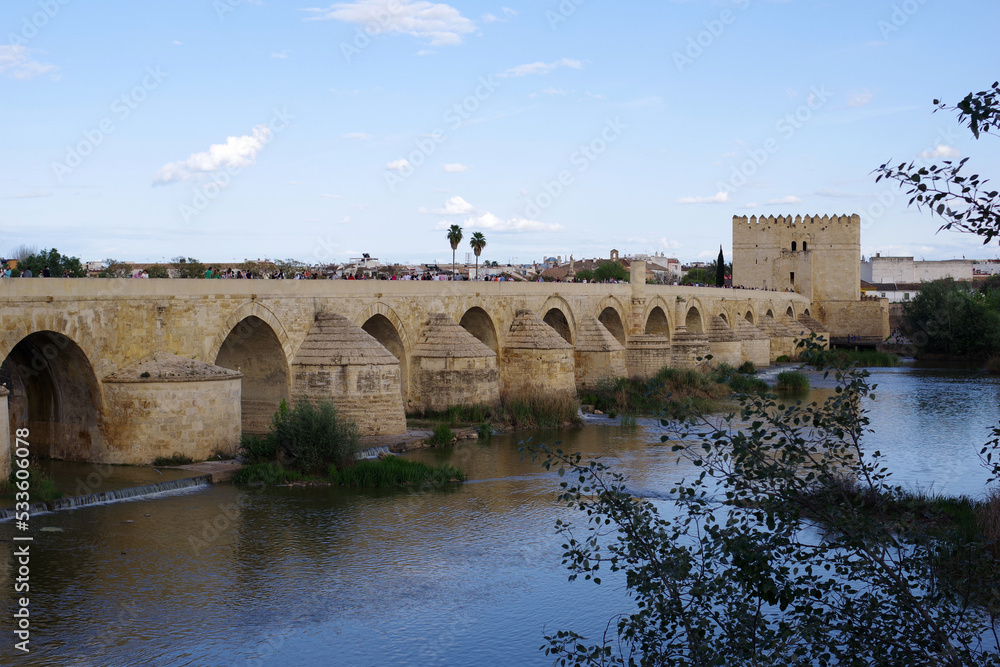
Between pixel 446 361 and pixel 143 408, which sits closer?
pixel 143 408

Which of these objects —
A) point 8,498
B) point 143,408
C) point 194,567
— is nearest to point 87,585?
point 194,567

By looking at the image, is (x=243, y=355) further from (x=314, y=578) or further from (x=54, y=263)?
(x=54, y=263)

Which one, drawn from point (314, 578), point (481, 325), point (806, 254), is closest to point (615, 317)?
point (481, 325)

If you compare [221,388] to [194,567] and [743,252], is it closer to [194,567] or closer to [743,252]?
[194,567]

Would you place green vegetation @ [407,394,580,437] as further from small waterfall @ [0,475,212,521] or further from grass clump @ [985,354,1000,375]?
grass clump @ [985,354,1000,375]

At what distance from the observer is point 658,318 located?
28672 mm

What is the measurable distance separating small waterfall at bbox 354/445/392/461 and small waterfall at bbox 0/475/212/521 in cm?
222

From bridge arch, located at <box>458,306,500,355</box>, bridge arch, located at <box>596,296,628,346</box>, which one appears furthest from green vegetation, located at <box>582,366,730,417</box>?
bridge arch, located at <box>596,296,628,346</box>

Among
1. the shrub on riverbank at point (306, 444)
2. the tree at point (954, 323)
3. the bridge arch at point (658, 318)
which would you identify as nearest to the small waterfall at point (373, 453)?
the shrub on riverbank at point (306, 444)

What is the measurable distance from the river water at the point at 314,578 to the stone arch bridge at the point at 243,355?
3.64ft

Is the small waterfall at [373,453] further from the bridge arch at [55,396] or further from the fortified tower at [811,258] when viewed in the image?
the fortified tower at [811,258]

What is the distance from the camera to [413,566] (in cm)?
845

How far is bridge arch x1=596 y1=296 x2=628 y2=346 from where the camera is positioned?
979 inches

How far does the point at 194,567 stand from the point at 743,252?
40391 mm
